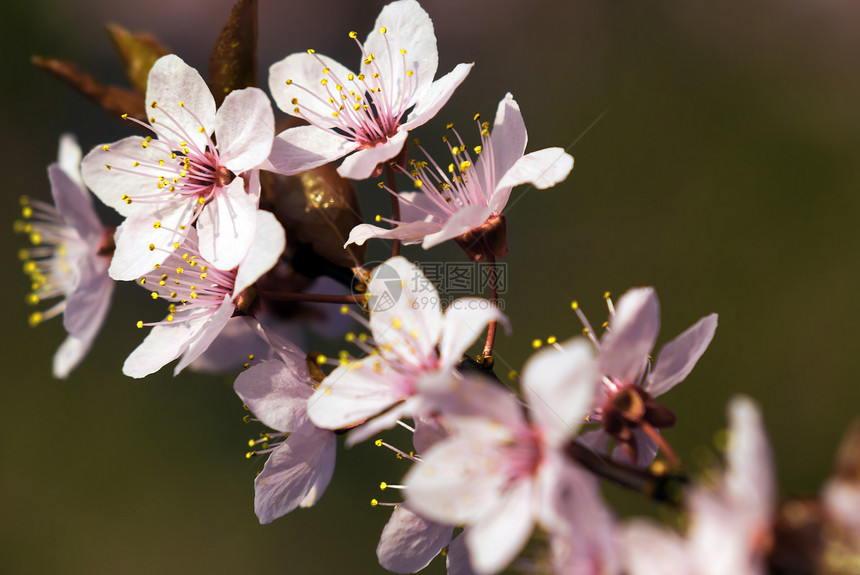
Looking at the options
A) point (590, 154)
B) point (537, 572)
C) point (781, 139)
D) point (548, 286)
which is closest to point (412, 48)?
point (537, 572)

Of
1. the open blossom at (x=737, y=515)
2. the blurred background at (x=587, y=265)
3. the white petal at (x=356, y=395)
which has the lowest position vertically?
the blurred background at (x=587, y=265)

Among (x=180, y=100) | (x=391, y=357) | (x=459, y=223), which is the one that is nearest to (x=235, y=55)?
Answer: (x=180, y=100)

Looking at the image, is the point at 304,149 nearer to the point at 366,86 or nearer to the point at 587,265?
the point at 366,86

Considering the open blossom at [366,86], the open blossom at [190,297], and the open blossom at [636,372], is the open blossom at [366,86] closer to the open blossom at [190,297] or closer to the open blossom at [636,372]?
the open blossom at [190,297]

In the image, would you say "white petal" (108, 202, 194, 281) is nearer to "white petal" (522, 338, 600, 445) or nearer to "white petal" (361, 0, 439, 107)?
"white petal" (361, 0, 439, 107)

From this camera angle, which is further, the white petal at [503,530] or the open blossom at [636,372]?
the open blossom at [636,372]

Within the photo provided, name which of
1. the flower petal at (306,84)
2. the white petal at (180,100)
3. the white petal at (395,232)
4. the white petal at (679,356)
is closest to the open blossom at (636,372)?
the white petal at (679,356)
